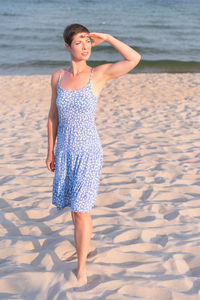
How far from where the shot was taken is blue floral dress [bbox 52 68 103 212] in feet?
7.97

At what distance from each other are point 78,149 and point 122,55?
2.29 ft

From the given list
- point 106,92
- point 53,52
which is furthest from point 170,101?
point 53,52

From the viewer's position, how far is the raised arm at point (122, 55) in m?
2.36

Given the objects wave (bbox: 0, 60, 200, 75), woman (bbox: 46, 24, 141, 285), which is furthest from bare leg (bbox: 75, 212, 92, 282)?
wave (bbox: 0, 60, 200, 75)

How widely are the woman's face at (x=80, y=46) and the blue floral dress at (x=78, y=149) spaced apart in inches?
7.6

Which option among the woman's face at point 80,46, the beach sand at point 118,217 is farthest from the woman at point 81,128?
the beach sand at point 118,217

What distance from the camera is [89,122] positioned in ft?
8.22

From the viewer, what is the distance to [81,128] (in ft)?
8.18

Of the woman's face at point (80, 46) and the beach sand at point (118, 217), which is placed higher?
the woman's face at point (80, 46)

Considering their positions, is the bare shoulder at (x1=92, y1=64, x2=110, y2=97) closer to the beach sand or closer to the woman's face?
the woman's face

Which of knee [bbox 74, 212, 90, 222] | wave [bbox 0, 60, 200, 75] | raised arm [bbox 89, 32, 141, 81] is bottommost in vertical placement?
wave [bbox 0, 60, 200, 75]

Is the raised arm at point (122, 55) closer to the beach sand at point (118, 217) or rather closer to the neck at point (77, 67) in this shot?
the neck at point (77, 67)

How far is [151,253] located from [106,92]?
7.13 metres

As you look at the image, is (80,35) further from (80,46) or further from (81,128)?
(81,128)
